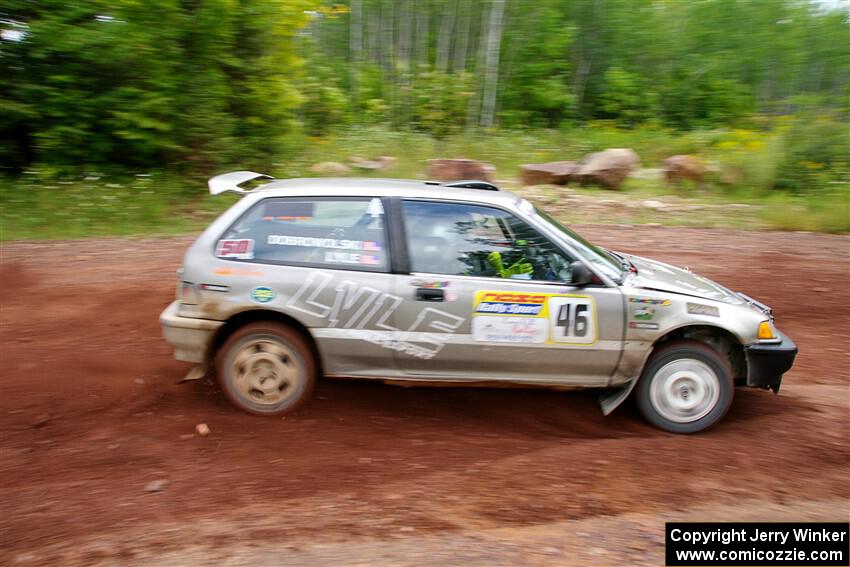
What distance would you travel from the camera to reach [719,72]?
24.5 metres

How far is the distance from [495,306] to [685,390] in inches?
57.7

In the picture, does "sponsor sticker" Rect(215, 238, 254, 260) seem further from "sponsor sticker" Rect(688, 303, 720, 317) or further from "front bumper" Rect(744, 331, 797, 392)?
"front bumper" Rect(744, 331, 797, 392)

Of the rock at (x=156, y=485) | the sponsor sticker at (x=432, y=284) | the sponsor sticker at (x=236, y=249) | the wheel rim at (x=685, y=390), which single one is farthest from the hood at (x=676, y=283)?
the rock at (x=156, y=485)

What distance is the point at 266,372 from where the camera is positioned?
4914 mm

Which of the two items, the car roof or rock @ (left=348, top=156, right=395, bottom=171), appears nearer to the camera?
the car roof

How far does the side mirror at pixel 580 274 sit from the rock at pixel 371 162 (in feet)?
35.6

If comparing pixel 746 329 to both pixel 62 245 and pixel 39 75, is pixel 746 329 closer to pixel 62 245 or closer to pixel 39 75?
pixel 62 245

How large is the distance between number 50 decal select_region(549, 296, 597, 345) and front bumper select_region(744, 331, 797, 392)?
1.12 metres

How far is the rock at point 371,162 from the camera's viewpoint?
15105 mm

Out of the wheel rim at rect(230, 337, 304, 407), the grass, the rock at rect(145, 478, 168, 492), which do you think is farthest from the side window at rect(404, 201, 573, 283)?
the grass

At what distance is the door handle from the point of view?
4.67 m

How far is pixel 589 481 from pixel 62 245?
862 cm

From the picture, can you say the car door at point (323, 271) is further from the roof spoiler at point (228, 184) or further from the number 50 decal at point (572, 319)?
the number 50 decal at point (572, 319)

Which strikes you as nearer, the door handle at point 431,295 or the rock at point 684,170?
the door handle at point 431,295
